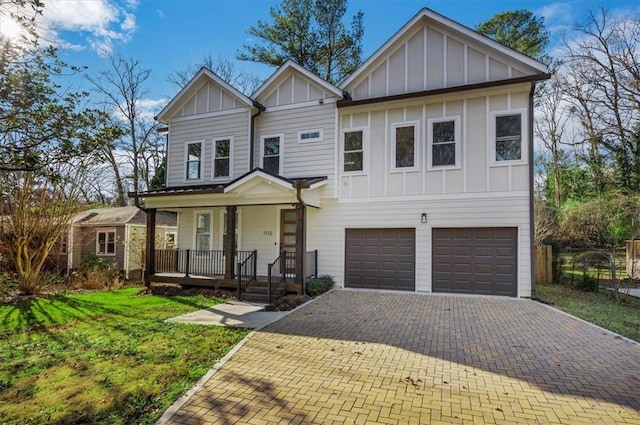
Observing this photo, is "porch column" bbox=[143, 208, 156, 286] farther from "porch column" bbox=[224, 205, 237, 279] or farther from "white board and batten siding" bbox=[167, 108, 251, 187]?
"porch column" bbox=[224, 205, 237, 279]

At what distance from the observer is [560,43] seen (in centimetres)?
2044

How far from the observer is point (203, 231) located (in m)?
14.4

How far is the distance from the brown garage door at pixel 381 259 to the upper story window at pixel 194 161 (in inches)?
264

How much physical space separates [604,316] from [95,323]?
39.0 feet

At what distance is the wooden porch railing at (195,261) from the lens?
13.3 meters

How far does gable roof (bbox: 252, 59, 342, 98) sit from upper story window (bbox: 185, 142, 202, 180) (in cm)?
323

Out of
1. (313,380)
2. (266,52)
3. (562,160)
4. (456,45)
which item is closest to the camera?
(313,380)

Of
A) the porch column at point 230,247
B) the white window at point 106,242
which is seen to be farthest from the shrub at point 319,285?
the white window at point 106,242

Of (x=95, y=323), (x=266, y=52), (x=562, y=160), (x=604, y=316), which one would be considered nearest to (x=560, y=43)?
(x=562, y=160)

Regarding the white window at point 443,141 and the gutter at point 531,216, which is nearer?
the gutter at point 531,216

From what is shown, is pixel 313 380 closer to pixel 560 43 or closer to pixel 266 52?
pixel 266 52

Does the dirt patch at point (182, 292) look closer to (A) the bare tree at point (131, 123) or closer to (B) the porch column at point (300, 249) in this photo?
(B) the porch column at point (300, 249)

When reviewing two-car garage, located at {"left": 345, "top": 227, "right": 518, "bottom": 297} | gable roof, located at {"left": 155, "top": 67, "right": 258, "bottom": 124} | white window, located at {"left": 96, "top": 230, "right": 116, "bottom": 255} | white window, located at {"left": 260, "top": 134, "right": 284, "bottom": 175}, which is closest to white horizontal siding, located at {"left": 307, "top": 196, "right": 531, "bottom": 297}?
two-car garage, located at {"left": 345, "top": 227, "right": 518, "bottom": 297}

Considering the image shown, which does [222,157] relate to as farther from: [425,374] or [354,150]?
[425,374]
